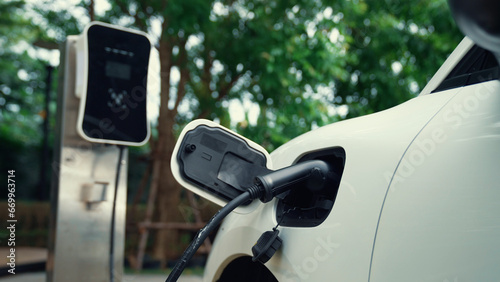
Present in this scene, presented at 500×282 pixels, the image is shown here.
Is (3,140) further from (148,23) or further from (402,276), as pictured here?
(402,276)

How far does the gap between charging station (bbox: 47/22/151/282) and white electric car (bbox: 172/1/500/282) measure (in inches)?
68.1

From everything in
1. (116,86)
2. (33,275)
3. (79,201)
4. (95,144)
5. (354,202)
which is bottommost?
(33,275)

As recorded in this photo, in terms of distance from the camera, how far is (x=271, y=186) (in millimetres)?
1332

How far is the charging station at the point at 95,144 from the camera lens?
302 cm

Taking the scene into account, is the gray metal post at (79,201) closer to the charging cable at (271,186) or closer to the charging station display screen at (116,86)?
the charging station display screen at (116,86)

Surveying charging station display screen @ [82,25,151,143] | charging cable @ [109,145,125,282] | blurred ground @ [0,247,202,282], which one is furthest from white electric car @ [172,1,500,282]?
blurred ground @ [0,247,202,282]

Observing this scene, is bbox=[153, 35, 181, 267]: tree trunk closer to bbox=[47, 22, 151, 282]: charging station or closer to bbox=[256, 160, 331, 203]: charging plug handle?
bbox=[47, 22, 151, 282]: charging station

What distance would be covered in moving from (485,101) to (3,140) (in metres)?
11.2

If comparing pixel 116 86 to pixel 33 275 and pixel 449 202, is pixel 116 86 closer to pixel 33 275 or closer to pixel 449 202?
pixel 449 202

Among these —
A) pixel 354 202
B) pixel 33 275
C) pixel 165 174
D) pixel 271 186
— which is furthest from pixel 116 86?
pixel 165 174

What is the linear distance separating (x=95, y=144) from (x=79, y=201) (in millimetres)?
376

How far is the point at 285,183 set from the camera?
1342mm

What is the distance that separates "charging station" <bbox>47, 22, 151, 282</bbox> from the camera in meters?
3.02

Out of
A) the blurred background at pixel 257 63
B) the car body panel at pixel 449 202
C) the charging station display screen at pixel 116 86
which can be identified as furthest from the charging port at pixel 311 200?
the blurred background at pixel 257 63
